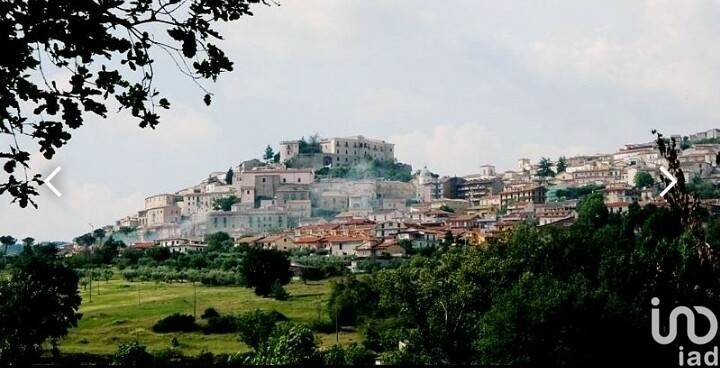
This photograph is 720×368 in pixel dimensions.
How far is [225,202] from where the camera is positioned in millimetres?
112500

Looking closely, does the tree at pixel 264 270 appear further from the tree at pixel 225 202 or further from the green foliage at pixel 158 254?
the tree at pixel 225 202

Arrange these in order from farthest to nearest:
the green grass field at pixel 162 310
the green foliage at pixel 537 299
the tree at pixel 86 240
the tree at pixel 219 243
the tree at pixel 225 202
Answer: the tree at pixel 225 202 < the tree at pixel 86 240 < the tree at pixel 219 243 < the green grass field at pixel 162 310 < the green foliage at pixel 537 299

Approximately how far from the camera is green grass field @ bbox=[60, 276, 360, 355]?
32.3 metres

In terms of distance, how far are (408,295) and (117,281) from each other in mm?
29538

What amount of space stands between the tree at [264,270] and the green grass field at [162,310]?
21.1 inches

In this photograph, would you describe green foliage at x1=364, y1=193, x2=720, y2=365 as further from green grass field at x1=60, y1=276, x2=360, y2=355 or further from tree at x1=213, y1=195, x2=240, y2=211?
tree at x1=213, y1=195, x2=240, y2=211

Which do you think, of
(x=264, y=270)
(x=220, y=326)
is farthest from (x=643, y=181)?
(x=220, y=326)

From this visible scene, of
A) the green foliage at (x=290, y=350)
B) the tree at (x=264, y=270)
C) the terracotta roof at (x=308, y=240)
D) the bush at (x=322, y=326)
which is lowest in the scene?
the bush at (x=322, y=326)

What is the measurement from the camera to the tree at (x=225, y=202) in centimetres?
11169

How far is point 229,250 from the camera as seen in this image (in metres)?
73.9

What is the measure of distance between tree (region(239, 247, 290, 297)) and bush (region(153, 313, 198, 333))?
7.94m

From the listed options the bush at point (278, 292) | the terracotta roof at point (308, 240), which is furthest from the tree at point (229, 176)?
the bush at point (278, 292)

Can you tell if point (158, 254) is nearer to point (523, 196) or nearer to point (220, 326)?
point (220, 326)

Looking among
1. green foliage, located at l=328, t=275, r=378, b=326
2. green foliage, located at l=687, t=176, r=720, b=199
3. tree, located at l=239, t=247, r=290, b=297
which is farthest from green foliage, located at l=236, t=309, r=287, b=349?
green foliage, located at l=687, t=176, r=720, b=199
